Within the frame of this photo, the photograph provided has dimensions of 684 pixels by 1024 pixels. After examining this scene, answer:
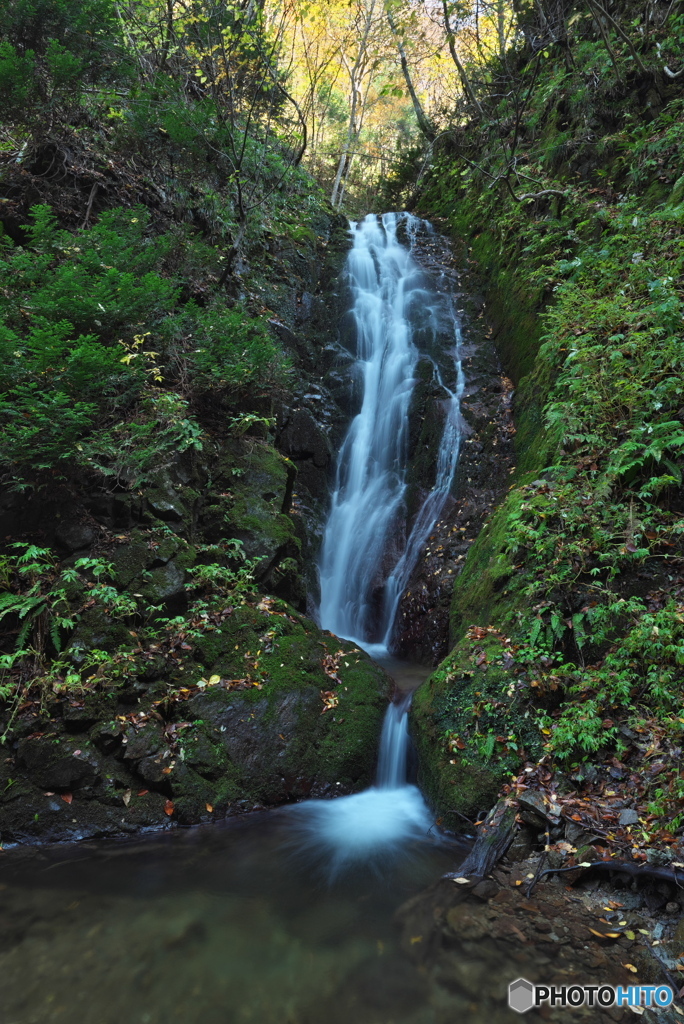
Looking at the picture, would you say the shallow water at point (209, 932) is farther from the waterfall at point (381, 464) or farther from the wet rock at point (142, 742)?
the waterfall at point (381, 464)

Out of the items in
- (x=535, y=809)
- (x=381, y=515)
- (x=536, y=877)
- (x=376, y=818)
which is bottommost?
(x=376, y=818)

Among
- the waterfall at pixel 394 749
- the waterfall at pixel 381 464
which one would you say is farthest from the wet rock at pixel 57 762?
the waterfall at pixel 381 464

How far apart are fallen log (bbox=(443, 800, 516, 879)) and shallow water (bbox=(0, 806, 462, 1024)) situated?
0.78 feet

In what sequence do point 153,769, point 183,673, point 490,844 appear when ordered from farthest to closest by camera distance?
point 183,673
point 153,769
point 490,844

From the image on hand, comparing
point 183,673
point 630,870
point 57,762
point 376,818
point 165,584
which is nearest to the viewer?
point 630,870

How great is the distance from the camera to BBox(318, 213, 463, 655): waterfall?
8.21 m

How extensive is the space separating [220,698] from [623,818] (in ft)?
10.7

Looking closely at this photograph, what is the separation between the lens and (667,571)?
435 centimetres

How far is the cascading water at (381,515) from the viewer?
458 centimetres

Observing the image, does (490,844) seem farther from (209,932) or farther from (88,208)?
(88,208)

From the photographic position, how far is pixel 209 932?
3.11m

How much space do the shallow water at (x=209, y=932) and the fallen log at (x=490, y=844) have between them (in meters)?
0.24

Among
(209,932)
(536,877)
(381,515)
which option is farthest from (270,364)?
(536,877)

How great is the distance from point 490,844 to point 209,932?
1900 millimetres
